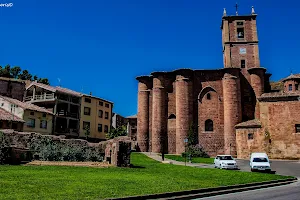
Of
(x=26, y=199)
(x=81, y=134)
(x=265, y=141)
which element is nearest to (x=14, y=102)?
(x=81, y=134)

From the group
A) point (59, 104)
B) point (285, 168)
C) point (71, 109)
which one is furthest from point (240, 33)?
point (59, 104)

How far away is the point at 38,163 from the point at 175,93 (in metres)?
32.2

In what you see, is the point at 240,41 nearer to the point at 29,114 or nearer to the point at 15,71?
the point at 29,114

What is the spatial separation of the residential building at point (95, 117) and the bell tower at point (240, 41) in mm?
24864

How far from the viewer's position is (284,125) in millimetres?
40000

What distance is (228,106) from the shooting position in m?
44.5

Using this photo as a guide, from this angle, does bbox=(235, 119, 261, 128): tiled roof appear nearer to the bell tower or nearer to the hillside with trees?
the bell tower

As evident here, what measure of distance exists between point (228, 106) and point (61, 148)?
28.4 meters

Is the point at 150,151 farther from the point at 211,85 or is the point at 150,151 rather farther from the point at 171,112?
the point at 211,85

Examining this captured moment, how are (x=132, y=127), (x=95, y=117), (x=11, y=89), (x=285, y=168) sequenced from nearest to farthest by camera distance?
(x=285, y=168), (x=11, y=89), (x=95, y=117), (x=132, y=127)

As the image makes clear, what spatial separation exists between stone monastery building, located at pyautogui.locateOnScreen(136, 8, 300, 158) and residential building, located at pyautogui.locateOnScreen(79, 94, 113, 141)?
11345 mm

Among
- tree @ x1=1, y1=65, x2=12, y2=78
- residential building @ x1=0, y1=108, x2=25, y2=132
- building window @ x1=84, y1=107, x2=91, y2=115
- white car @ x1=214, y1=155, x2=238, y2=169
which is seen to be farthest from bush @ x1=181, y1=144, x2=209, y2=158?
tree @ x1=1, y1=65, x2=12, y2=78

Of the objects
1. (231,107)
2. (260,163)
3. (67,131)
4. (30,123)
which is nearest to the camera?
(260,163)

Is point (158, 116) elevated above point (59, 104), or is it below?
below
